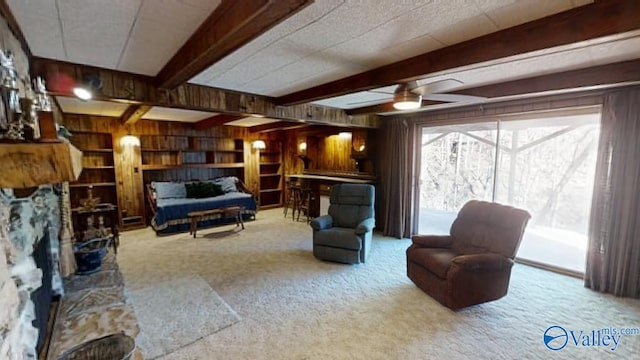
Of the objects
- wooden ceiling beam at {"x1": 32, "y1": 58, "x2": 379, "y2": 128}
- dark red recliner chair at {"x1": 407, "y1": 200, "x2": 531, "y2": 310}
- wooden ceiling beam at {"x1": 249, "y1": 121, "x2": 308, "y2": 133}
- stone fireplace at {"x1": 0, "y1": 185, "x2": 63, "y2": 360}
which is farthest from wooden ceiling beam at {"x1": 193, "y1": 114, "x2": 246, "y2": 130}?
dark red recliner chair at {"x1": 407, "y1": 200, "x2": 531, "y2": 310}

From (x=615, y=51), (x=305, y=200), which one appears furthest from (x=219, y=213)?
(x=615, y=51)

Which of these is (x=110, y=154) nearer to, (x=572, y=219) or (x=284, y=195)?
(x=284, y=195)

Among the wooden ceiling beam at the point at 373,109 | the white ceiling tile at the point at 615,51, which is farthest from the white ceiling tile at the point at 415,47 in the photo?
the wooden ceiling beam at the point at 373,109

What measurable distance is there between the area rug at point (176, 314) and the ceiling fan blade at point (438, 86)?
2.55 metres

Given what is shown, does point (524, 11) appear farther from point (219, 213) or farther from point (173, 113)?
point (219, 213)

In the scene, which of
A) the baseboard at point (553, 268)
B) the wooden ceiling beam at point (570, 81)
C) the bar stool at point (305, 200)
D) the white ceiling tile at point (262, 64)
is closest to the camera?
the white ceiling tile at point (262, 64)

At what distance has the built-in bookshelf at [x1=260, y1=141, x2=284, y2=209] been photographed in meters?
7.95

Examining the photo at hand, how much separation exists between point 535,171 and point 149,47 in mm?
4703

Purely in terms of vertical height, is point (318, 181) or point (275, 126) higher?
point (275, 126)

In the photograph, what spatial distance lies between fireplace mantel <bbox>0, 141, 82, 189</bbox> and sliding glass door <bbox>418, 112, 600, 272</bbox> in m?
4.67

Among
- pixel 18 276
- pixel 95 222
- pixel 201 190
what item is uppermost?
pixel 18 276

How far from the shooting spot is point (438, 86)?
204 centimetres

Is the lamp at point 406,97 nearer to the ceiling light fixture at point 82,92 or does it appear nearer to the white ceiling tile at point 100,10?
the white ceiling tile at point 100,10

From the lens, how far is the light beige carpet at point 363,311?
217 centimetres
